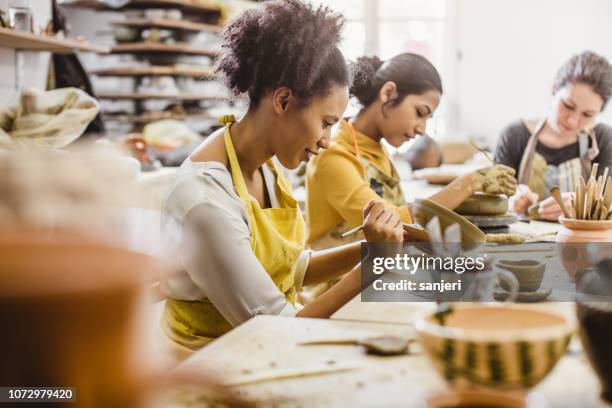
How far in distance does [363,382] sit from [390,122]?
5.38ft

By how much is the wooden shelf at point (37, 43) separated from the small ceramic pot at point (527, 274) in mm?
2445

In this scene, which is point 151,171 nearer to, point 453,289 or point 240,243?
point 240,243

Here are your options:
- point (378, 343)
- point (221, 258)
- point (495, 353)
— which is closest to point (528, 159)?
point (221, 258)

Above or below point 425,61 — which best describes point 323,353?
below

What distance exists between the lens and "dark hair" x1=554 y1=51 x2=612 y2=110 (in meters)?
2.78

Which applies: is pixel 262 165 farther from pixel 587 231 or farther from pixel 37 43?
pixel 37 43

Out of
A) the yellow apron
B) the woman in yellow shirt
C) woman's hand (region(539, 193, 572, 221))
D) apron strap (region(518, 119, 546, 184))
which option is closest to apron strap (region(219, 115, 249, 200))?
the yellow apron

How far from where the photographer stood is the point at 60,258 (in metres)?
0.44

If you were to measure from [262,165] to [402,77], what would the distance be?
0.86 metres

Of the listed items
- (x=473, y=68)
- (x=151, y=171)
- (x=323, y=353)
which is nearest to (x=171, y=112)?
(x=151, y=171)

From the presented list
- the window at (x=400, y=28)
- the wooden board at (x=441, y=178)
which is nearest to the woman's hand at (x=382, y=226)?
the wooden board at (x=441, y=178)

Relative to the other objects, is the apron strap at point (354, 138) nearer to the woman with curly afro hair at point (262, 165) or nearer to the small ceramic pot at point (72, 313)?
the woman with curly afro hair at point (262, 165)

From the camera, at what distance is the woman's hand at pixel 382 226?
58.9 inches

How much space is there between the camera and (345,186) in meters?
2.18
